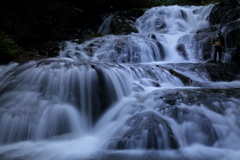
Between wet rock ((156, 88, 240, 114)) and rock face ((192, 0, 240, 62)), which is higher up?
rock face ((192, 0, 240, 62))

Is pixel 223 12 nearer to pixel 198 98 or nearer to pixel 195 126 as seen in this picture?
pixel 198 98

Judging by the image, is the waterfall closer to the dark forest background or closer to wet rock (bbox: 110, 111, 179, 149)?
the dark forest background

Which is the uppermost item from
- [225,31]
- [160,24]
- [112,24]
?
[112,24]

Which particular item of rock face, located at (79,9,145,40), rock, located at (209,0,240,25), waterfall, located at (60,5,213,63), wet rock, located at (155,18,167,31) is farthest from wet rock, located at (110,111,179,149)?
wet rock, located at (155,18,167,31)

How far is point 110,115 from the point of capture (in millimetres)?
4609

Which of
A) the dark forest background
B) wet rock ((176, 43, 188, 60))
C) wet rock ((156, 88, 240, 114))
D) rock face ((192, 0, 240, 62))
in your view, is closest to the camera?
wet rock ((156, 88, 240, 114))

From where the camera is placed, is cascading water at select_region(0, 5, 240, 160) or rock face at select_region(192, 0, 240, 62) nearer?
cascading water at select_region(0, 5, 240, 160)

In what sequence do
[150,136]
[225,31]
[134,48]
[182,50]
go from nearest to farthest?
[150,136] → [225,31] → [134,48] → [182,50]

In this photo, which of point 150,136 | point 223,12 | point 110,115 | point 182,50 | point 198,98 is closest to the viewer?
point 150,136

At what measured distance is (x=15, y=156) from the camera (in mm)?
3148

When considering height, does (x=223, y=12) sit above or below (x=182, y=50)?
above

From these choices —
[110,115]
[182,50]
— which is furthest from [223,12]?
[110,115]

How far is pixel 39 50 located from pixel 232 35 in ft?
30.0

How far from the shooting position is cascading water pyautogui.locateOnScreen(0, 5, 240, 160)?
11.1 ft
